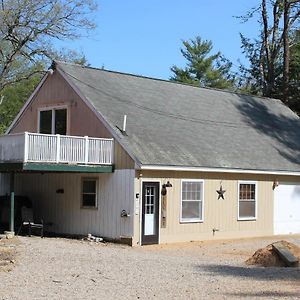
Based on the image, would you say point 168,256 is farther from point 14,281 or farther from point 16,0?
point 16,0

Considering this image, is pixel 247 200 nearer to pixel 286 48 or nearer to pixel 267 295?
pixel 267 295

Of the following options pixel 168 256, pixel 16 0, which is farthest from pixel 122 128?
pixel 16 0

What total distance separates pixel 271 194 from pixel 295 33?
79.1 ft

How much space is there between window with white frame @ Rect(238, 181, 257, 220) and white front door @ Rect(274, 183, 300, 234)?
142 centimetres

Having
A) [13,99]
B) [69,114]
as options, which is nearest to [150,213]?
[69,114]

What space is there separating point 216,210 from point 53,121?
7.14m

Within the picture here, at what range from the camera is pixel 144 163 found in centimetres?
1959

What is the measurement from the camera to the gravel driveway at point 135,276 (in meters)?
10.2

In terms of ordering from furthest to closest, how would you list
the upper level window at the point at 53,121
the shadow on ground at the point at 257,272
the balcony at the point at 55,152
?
the upper level window at the point at 53,121 → the balcony at the point at 55,152 → the shadow on ground at the point at 257,272

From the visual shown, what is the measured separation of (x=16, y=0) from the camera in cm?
3547

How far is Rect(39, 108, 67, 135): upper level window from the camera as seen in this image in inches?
924

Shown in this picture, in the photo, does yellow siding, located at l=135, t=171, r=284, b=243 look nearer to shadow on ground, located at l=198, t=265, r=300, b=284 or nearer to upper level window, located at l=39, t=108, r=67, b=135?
upper level window, located at l=39, t=108, r=67, b=135

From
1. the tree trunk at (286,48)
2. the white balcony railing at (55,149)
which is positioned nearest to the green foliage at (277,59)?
the tree trunk at (286,48)

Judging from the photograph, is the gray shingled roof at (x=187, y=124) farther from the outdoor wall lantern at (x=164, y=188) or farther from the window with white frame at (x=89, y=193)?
the window with white frame at (x=89, y=193)
